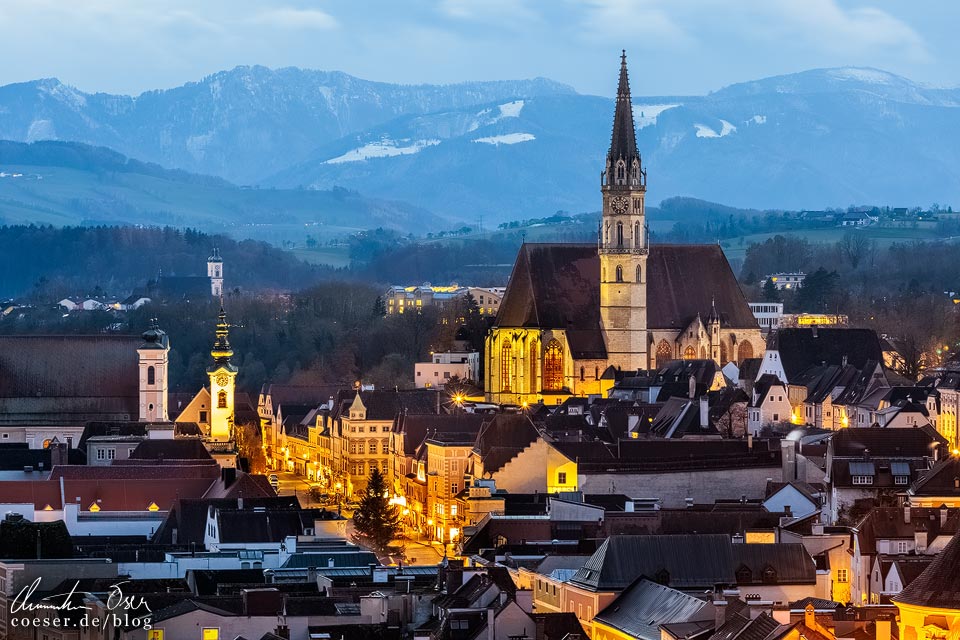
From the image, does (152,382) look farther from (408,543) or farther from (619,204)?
(408,543)

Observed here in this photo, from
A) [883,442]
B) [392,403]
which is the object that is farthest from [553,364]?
[883,442]

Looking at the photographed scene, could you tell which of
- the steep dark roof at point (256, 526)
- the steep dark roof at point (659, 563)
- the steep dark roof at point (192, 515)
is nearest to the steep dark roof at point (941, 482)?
the steep dark roof at point (659, 563)

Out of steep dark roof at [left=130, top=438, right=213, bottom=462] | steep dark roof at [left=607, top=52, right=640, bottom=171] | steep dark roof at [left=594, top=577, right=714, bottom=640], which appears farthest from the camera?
steep dark roof at [left=607, top=52, right=640, bottom=171]

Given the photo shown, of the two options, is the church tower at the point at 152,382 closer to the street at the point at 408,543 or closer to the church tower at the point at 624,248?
the street at the point at 408,543

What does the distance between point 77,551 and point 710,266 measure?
69.2 m

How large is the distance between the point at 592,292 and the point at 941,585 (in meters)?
88.6

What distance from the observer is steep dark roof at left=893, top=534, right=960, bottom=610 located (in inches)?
1535

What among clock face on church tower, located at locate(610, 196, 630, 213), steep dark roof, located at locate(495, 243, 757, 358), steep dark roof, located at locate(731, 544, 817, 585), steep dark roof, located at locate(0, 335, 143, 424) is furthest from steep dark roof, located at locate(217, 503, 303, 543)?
clock face on church tower, located at locate(610, 196, 630, 213)

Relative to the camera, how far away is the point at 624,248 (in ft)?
410

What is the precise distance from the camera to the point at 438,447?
86.2m
